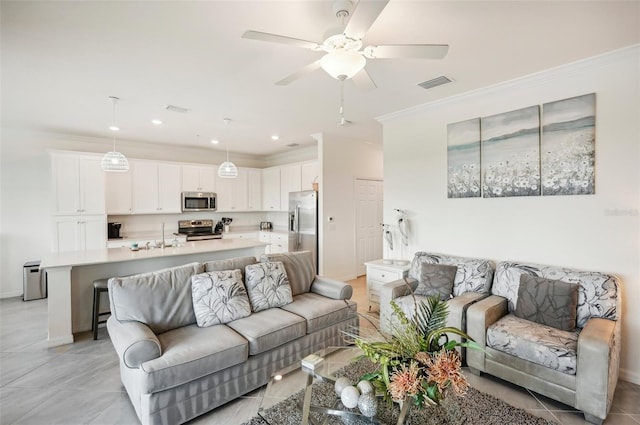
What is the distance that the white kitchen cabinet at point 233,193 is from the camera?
22.3 ft

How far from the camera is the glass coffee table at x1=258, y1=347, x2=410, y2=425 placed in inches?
61.5

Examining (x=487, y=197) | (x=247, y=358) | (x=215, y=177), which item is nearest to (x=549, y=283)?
(x=487, y=197)

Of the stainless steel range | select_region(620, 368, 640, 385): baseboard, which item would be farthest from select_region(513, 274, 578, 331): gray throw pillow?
the stainless steel range

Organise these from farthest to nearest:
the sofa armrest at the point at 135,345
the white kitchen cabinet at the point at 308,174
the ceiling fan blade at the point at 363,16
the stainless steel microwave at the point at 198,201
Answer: the stainless steel microwave at the point at 198,201
the white kitchen cabinet at the point at 308,174
the sofa armrest at the point at 135,345
the ceiling fan blade at the point at 363,16

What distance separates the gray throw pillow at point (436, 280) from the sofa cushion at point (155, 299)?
237cm

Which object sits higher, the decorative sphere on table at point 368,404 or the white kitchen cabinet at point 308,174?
the white kitchen cabinet at point 308,174

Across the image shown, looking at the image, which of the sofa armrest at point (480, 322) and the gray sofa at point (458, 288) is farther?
the gray sofa at point (458, 288)

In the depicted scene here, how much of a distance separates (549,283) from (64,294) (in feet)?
15.9

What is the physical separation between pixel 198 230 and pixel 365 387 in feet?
19.1

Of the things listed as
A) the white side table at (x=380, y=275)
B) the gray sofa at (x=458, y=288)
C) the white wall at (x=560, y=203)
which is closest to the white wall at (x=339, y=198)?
the white side table at (x=380, y=275)

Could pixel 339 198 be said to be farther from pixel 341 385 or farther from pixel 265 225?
pixel 341 385

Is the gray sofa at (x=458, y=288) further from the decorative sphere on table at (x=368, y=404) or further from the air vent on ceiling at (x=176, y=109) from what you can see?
the air vent on ceiling at (x=176, y=109)

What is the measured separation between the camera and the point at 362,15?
150cm

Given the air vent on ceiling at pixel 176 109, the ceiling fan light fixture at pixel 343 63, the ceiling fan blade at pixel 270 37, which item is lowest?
the ceiling fan light fixture at pixel 343 63
